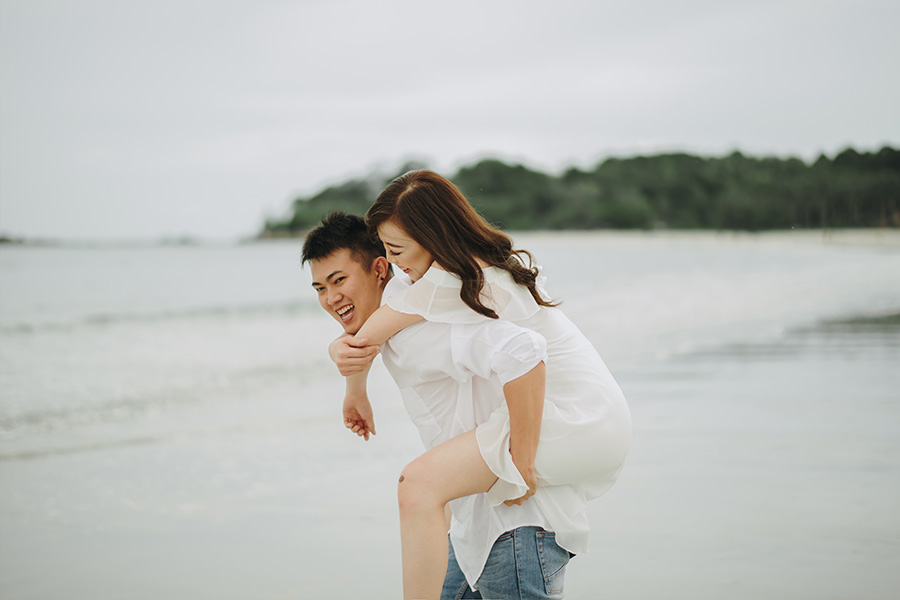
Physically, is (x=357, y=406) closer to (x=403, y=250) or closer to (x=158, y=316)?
(x=403, y=250)

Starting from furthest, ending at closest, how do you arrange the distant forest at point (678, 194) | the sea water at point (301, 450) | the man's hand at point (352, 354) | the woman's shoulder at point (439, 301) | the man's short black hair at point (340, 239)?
1. the distant forest at point (678, 194)
2. the sea water at point (301, 450)
3. the man's short black hair at point (340, 239)
4. the man's hand at point (352, 354)
5. the woman's shoulder at point (439, 301)

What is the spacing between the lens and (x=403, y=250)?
7.72ft

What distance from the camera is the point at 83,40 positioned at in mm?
43562

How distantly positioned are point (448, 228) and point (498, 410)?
1.81 ft

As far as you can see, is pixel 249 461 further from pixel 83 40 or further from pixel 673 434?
pixel 83 40

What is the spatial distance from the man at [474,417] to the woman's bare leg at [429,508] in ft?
0.59

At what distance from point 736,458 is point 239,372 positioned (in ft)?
22.9

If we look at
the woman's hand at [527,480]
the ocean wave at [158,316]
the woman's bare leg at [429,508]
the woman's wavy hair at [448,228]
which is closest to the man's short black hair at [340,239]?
the woman's wavy hair at [448,228]

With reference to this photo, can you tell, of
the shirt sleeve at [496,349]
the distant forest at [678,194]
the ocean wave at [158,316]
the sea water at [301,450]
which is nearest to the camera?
the shirt sleeve at [496,349]

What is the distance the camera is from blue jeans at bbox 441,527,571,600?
2201 millimetres

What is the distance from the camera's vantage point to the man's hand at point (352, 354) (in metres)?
2.29

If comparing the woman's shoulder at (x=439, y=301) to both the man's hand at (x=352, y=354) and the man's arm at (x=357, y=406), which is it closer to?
the man's hand at (x=352, y=354)

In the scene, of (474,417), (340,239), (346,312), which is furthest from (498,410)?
(340,239)

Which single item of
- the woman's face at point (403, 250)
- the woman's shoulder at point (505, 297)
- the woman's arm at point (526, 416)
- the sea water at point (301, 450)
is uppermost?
the woman's face at point (403, 250)
